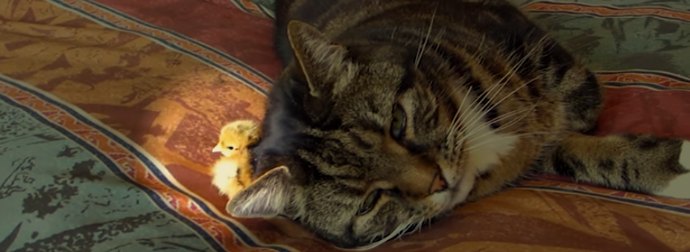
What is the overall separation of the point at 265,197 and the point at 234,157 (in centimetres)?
21

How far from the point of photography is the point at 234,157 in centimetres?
119

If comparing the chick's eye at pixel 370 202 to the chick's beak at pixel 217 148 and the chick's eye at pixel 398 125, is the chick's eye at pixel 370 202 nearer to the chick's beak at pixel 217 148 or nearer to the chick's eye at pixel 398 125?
the chick's eye at pixel 398 125

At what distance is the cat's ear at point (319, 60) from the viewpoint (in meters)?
0.98

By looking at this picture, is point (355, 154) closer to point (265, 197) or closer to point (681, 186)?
point (265, 197)

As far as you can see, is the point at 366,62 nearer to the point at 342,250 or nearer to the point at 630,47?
the point at 342,250

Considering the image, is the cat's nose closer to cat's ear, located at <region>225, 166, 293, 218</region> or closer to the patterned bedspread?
the patterned bedspread

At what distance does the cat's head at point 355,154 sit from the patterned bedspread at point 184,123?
0.05 meters

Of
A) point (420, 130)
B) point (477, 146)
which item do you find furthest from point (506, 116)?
point (420, 130)

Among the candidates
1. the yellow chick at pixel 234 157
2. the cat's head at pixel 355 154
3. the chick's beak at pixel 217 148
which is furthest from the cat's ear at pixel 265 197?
the chick's beak at pixel 217 148

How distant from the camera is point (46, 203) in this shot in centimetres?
97

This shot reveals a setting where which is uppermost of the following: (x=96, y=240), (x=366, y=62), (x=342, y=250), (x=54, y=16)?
(x=54, y=16)

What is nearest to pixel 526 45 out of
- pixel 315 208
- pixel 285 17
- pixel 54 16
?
pixel 315 208

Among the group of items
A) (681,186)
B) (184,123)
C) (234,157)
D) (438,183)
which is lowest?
(681,186)

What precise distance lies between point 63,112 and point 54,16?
2.01 feet
